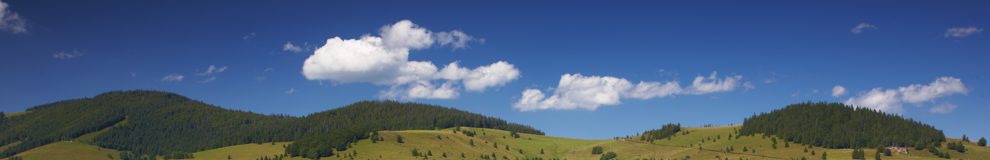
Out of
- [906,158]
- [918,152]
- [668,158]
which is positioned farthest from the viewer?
[668,158]

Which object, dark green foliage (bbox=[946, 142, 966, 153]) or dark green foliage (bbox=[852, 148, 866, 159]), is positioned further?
dark green foliage (bbox=[946, 142, 966, 153])

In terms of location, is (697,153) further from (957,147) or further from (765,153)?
(957,147)

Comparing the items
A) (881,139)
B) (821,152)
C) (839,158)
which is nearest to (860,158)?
(839,158)

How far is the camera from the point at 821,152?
191 m

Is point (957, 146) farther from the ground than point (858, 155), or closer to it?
farther from the ground

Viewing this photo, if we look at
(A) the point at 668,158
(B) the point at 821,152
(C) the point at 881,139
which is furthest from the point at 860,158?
(A) the point at 668,158

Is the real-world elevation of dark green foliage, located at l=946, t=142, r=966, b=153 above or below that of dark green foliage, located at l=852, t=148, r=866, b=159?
above

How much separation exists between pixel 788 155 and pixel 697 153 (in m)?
21.8

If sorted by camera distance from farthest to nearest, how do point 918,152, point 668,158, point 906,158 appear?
1. point 668,158
2. point 918,152
3. point 906,158

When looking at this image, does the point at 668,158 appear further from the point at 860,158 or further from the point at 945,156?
the point at 945,156

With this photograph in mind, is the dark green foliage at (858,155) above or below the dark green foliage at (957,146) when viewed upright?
below

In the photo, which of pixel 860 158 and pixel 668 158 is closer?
pixel 860 158

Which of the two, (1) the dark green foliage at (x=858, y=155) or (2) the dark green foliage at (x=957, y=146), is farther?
(2) the dark green foliage at (x=957, y=146)

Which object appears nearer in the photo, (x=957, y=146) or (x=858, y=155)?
(x=858, y=155)
